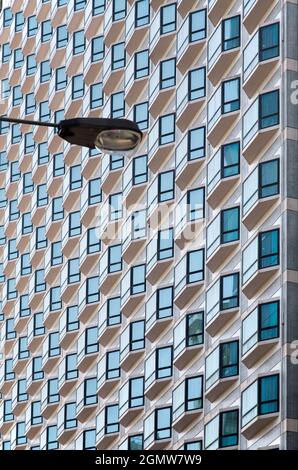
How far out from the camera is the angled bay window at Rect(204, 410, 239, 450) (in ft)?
220

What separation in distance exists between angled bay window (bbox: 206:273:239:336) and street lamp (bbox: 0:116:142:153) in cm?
4274

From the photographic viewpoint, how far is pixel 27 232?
96.4 meters

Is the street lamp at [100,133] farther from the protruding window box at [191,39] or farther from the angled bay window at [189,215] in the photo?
the protruding window box at [191,39]

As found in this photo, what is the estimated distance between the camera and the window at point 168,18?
8044cm

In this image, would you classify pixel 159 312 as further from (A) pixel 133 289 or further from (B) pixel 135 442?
(B) pixel 135 442

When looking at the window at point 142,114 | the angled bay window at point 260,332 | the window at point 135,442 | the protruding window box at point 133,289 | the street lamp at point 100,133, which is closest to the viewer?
the street lamp at point 100,133

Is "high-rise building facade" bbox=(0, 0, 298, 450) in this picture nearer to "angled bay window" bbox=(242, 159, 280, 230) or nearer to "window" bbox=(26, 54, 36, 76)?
"angled bay window" bbox=(242, 159, 280, 230)

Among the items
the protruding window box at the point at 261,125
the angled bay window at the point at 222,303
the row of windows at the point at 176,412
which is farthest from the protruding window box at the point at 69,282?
the protruding window box at the point at 261,125

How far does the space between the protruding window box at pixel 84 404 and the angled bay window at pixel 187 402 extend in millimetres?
9824

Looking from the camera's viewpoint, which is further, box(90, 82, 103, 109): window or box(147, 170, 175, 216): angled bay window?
box(90, 82, 103, 109): window

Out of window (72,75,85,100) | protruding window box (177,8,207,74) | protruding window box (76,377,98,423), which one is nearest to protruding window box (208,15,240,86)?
protruding window box (177,8,207,74)

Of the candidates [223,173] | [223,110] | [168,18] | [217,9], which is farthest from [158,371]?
[168,18]

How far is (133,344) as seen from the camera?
7881cm

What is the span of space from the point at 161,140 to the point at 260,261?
14148mm
